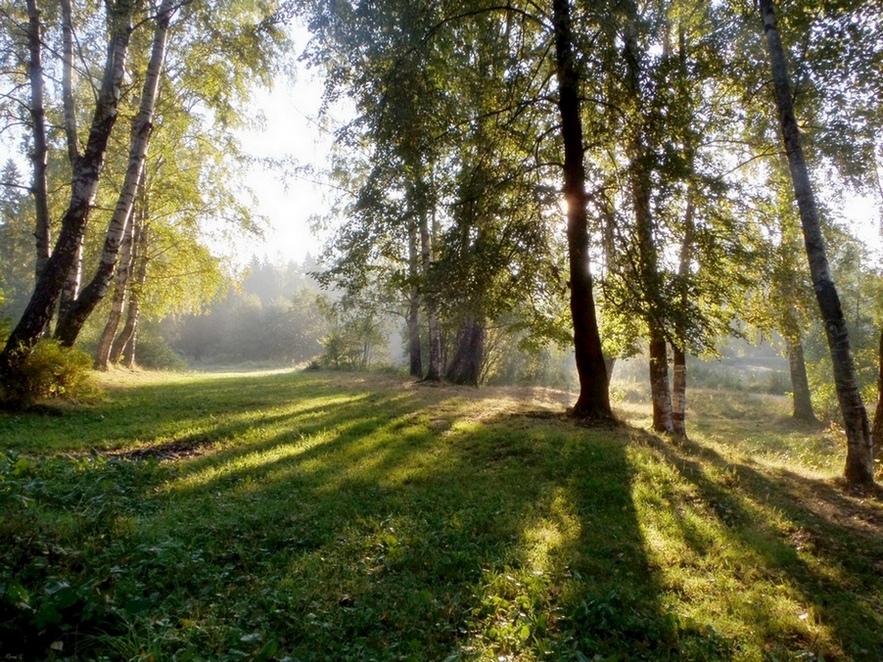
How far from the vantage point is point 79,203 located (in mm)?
9188

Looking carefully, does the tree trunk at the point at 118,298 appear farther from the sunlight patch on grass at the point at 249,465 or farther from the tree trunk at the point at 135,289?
the sunlight patch on grass at the point at 249,465

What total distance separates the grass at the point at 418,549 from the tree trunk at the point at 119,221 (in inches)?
88.7

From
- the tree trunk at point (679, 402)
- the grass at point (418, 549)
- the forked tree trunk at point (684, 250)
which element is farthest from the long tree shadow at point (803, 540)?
the tree trunk at point (679, 402)

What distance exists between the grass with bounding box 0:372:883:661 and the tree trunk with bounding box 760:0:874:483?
682mm

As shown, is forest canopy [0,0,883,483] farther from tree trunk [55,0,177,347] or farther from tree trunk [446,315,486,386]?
tree trunk [446,315,486,386]

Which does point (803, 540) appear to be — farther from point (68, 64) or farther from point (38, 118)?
point (68, 64)

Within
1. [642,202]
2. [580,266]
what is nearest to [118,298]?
[580,266]

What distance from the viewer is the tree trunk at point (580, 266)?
30.1 feet

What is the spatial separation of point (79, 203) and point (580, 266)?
9.16 m

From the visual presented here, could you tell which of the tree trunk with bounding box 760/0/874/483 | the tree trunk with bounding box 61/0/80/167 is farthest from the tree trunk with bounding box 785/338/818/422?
the tree trunk with bounding box 61/0/80/167

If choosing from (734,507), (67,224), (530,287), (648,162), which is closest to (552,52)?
(648,162)

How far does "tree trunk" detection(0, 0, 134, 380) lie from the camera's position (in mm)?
8781

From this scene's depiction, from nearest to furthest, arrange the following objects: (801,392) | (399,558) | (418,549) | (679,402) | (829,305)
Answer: (399,558) → (418,549) → (829,305) → (679,402) → (801,392)

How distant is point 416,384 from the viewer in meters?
18.0
